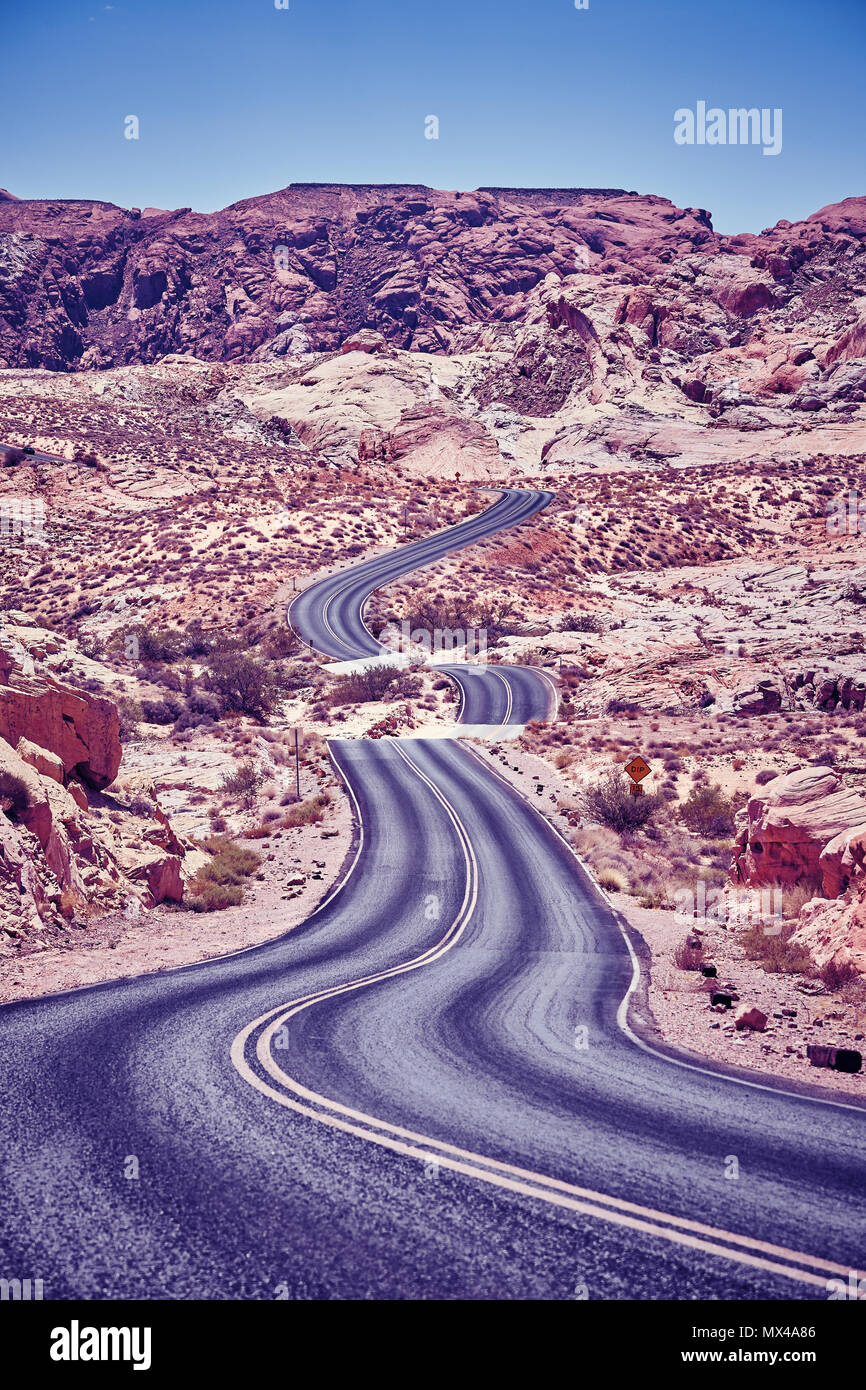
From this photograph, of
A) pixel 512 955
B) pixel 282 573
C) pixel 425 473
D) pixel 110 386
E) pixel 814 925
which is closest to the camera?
pixel 814 925

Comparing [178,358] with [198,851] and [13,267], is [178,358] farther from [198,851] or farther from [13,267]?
[198,851]

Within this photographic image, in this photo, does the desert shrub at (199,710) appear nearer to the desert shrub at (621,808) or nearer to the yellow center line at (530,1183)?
the desert shrub at (621,808)

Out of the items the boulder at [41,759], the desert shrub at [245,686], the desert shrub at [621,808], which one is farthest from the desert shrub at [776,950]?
the desert shrub at [245,686]

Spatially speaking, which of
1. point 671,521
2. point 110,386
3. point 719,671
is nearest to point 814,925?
point 719,671

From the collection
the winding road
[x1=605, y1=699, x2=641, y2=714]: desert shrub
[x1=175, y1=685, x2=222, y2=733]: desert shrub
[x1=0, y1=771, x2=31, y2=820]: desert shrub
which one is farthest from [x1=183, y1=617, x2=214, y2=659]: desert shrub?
the winding road

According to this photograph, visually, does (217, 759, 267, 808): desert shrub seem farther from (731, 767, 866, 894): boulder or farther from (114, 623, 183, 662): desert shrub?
(114, 623, 183, 662): desert shrub

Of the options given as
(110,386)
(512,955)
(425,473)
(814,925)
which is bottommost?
(512,955)

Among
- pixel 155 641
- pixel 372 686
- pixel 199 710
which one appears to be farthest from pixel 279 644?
pixel 199 710
